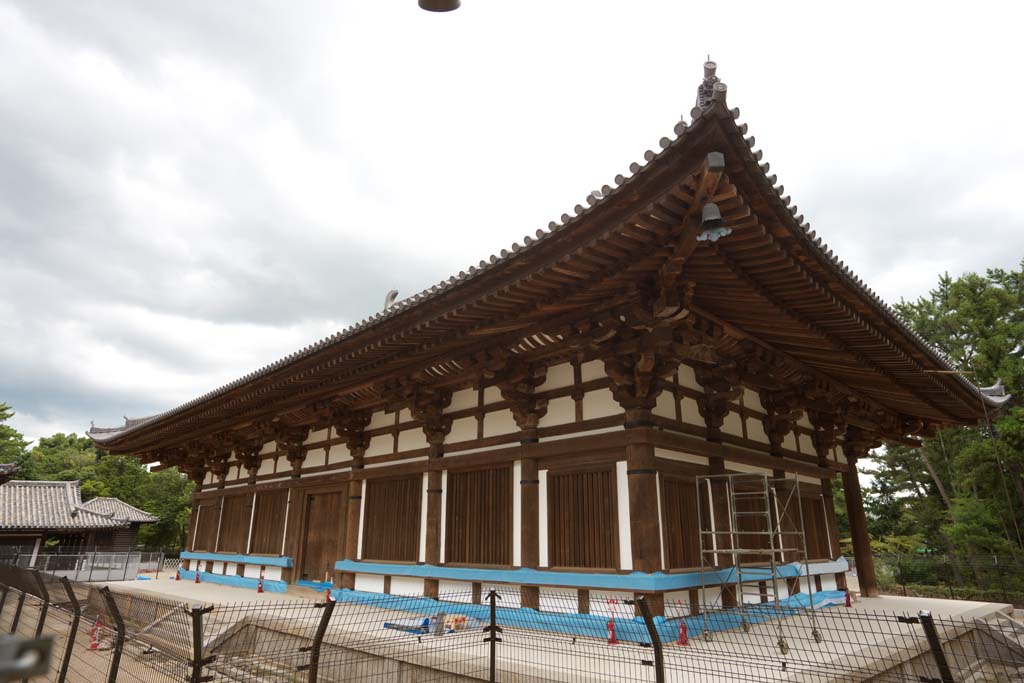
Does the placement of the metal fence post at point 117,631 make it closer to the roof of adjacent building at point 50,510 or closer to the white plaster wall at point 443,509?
the white plaster wall at point 443,509

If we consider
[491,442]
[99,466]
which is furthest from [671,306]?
[99,466]

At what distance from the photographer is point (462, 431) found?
9.34 metres

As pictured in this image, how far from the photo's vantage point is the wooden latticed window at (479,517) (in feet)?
27.1

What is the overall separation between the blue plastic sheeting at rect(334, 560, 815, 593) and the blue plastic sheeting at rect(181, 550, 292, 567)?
13.4 ft

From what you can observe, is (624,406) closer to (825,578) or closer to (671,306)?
(671,306)

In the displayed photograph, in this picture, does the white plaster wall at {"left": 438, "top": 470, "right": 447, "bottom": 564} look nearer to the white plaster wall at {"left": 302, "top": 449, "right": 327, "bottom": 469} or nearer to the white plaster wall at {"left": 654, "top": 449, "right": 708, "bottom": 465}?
the white plaster wall at {"left": 654, "top": 449, "right": 708, "bottom": 465}

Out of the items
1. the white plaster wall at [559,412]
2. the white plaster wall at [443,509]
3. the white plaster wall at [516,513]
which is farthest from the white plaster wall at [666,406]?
the white plaster wall at [443,509]

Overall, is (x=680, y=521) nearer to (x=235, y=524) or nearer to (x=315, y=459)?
(x=315, y=459)

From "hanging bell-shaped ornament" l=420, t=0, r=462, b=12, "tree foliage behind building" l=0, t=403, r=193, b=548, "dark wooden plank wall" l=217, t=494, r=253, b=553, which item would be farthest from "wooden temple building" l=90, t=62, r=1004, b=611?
"tree foliage behind building" l=0, t=403, r=193, b=548

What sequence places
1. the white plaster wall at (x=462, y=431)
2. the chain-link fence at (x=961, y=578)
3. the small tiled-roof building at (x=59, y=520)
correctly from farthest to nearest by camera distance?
the small tiled-roof building at (x=59, y=520) < the chain-link fence at (x=961, y=578) < the white plaster wall at (x=462, y=431)

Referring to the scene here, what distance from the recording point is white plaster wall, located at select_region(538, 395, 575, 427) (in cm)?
791

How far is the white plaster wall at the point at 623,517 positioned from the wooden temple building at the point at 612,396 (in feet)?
0.08

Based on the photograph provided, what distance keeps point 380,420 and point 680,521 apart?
5.92 metres

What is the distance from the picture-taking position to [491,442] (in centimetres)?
868
